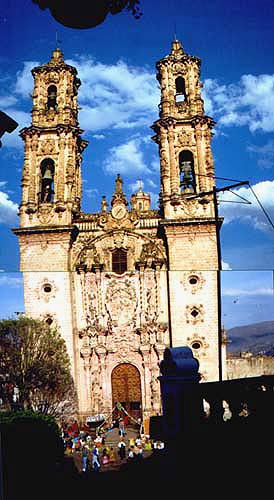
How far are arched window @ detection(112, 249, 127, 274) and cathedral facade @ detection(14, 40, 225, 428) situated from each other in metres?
0.05

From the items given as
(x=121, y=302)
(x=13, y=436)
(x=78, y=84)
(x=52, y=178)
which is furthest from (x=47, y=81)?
(x=13, y=436)

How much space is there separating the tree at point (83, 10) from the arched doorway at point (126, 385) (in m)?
17.6

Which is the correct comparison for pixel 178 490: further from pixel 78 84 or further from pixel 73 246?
pixel 78 84

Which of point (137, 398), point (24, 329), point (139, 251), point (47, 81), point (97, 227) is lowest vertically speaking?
point (137, 398)

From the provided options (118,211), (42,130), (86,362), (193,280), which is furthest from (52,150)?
(86,362)

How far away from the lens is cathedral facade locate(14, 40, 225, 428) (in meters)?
18.5

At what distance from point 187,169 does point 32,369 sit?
14.6m

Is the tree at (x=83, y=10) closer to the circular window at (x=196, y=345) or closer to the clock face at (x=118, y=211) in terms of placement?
the circular window at (x=196, y=345)

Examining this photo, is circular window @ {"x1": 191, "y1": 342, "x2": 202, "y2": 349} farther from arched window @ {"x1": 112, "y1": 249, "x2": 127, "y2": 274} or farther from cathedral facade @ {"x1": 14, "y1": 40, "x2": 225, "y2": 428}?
arched window @ {"x1": 112, "y1": 249, "x2": 127, "y2": 274}

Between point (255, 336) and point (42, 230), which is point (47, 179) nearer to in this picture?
point (42, 230)

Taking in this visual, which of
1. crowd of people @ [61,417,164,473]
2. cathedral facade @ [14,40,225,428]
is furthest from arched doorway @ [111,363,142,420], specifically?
crowd of people @ [61,417,164,473]

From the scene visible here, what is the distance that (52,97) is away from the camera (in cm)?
2403

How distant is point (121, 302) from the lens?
18.8m

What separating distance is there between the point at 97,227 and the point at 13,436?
42.0ft
